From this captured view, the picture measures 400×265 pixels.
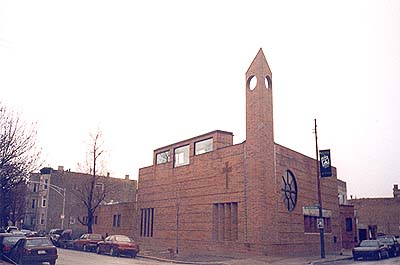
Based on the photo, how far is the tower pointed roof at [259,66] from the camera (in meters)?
31.5

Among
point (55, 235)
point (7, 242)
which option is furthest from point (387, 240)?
point (55, 235)

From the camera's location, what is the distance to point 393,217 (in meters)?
70.7

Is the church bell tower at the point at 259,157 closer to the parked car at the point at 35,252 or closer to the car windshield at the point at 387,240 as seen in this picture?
the car windshield at the point at 387,240

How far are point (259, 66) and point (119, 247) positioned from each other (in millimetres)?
16707

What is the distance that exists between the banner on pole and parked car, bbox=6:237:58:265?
778 inches

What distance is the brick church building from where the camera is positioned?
96.5 feet

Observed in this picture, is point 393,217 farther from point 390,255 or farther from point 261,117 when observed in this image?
point 261,117

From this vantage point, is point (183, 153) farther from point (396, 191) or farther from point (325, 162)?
point (396, 191)

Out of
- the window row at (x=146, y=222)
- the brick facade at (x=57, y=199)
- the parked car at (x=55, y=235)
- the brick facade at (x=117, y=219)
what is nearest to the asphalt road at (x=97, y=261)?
the window row at (x=146, y=222)

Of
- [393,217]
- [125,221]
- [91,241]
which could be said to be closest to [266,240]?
[91,241]

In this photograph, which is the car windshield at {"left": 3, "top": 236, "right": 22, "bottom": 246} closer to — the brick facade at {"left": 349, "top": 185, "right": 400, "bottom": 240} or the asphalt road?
the asphalt road

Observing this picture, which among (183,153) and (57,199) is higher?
(183,153)

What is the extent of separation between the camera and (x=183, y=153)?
3919cm

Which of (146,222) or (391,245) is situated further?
(146,222)
